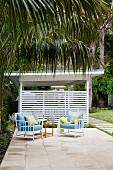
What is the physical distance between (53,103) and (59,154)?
314 inches

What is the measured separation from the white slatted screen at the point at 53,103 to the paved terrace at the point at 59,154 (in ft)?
16.0

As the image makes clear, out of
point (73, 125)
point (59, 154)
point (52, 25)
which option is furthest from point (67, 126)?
point (52, 25)

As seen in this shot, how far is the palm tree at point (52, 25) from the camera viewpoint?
7.68ft

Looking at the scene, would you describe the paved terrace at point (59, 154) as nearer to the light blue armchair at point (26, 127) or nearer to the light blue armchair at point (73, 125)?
the light blue armchair at point (26, 127)

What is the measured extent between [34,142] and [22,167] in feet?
12.2

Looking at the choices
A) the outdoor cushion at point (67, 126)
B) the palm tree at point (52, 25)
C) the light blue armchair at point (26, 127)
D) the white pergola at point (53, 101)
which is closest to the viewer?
the palm tree at point (52, 25)

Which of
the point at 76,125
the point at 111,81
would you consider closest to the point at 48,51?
the point at 76,125

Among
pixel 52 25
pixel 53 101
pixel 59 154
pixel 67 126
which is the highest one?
pixel 52 25

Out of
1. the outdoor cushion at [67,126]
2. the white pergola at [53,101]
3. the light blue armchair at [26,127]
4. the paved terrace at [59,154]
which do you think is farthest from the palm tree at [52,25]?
the white pergola at [53,101]

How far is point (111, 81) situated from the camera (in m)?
31.4

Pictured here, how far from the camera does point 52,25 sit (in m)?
2.73

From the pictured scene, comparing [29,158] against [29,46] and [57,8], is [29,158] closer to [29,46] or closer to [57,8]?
[29,46]

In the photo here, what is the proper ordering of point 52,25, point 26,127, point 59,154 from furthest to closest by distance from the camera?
point 26,127 → point 59,154 → point 52,25

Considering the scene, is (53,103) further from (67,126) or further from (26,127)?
(26,127)
